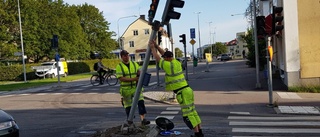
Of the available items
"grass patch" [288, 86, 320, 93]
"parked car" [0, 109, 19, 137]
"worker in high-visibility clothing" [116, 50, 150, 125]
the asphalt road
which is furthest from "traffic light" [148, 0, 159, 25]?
"grass patch" [288, 86, 320, 93]

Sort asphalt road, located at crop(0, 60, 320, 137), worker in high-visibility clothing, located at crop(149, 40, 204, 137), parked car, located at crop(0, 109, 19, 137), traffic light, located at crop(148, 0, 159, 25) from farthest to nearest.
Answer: asphalt road, located at crop(0, 60, 320, 137), traffic light, located at crop(148, 0, 159, 25), worker in high-visibility clothing, located at crop(149, 40, 204, 137), parked car, located at crop(0, 109, 19, 137)

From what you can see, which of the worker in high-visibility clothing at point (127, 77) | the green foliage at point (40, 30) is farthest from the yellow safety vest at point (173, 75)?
the green foliage at point (40, 30)

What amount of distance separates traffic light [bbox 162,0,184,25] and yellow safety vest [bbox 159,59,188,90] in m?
0.84

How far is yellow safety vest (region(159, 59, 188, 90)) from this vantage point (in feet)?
24.5

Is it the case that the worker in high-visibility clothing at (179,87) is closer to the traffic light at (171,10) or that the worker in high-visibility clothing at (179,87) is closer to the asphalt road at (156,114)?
the traffic light at (171,10)

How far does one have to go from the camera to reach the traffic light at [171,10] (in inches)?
288

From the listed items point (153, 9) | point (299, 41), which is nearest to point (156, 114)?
point (153, 9)

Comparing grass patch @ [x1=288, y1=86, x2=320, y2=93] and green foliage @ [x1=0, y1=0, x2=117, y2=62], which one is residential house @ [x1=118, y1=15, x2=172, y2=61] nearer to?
green foliage @ [x1=0, y1=0, x2=117, y2=62]

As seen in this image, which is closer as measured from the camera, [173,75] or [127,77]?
[173,75]

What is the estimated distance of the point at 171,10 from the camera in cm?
744

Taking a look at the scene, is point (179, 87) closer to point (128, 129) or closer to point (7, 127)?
point (128, 129)

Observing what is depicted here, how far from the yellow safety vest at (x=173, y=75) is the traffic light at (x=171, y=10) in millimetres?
840

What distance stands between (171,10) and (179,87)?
1491mm

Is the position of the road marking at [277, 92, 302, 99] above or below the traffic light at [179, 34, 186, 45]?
below
